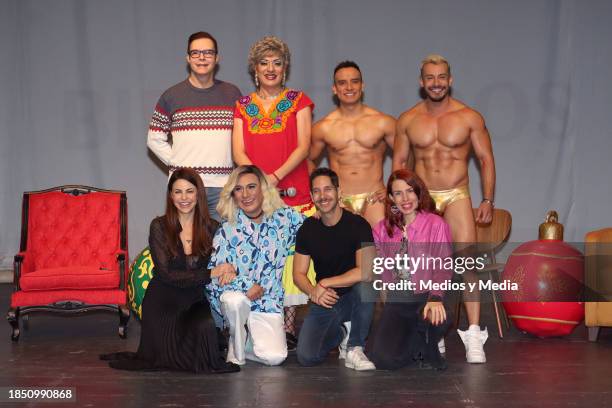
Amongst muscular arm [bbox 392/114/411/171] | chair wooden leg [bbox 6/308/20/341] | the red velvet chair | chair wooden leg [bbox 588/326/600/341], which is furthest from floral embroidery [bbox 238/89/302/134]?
chair wooden leg [bbox 588/326/600/341]

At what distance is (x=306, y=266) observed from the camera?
16.5 feet

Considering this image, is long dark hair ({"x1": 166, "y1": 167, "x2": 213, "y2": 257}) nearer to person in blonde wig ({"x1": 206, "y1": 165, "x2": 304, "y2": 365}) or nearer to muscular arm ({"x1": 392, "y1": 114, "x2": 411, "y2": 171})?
person in blonde wig ({"x1": 206, "y1": 165, "x2": 304, "y2": 365})

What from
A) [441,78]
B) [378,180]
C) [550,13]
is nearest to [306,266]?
[378,180]

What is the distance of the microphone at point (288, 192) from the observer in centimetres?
542

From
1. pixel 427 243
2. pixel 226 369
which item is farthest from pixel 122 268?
pixel 427 243

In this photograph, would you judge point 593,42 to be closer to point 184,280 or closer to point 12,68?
point 184,280

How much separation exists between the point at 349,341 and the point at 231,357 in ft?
2.24

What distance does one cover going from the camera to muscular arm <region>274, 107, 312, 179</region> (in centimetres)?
545

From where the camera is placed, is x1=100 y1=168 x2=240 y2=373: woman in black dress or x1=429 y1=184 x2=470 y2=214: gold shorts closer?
x1=100 y1=168 x2=240 y2=373: woman in black dress

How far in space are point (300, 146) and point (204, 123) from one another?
→ 673mm

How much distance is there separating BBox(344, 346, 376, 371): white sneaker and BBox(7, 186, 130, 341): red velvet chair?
1.72m

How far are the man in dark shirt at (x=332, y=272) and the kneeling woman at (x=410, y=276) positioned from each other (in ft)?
0.37

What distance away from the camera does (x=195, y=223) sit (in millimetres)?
5031

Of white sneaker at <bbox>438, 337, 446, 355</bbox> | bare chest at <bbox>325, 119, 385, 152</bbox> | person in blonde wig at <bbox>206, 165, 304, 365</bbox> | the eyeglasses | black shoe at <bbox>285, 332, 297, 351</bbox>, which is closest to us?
person in blonde wig at <bbox>206, 165, 304, 365</bbox>
